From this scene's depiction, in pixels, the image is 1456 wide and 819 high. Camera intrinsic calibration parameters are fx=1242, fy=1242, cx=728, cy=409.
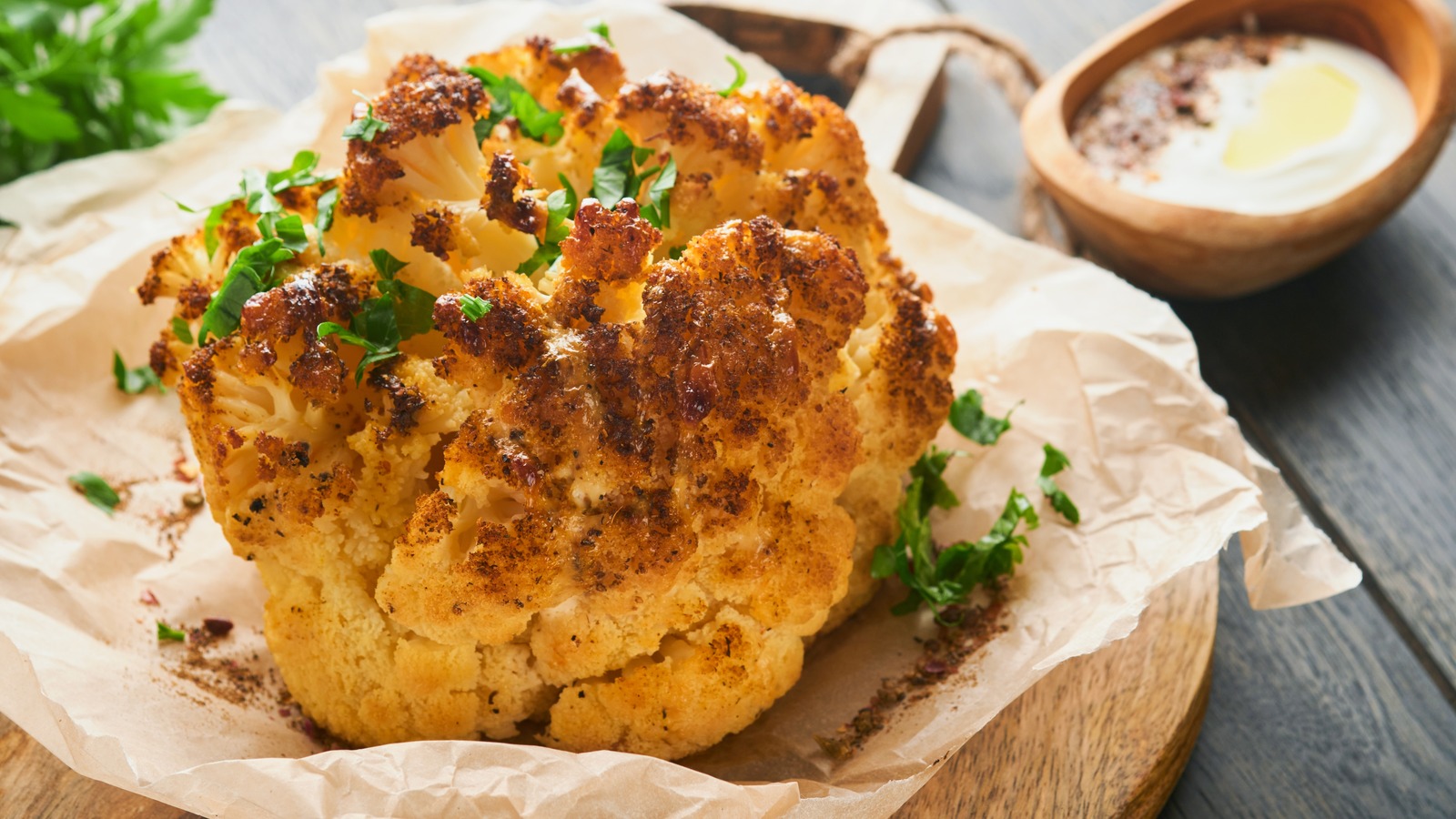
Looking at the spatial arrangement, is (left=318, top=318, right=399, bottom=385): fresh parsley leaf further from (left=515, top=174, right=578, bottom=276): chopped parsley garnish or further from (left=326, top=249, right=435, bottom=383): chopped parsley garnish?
(left=515, top=174, right=578, bottom=276): chopped parsley garnish

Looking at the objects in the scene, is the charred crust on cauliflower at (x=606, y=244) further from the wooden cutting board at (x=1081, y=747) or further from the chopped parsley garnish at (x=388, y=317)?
the wooden cutting board at (x=1081, y=747)

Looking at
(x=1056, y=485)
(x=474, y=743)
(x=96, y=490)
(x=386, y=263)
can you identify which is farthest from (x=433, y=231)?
(x=1056, y=485)

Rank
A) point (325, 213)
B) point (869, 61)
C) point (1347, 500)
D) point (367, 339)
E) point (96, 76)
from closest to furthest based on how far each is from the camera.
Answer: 1. point (367, 339)
2. point (325, 213)
3. point (1347, 500)
4. point (96, 76)
5. point (869, 61)

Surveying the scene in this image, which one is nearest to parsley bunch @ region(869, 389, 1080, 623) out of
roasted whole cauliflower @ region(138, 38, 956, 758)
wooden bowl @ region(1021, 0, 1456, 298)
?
roasted whole cauliflower @ region(138, 38, 956, 758)

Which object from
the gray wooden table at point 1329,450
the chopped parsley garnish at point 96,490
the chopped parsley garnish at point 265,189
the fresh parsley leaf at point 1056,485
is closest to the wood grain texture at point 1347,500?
the gray wooden table at point 1329,450

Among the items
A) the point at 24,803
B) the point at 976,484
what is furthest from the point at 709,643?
the point at 24,803

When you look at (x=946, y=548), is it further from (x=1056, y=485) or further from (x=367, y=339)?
(x=367, y=339)
